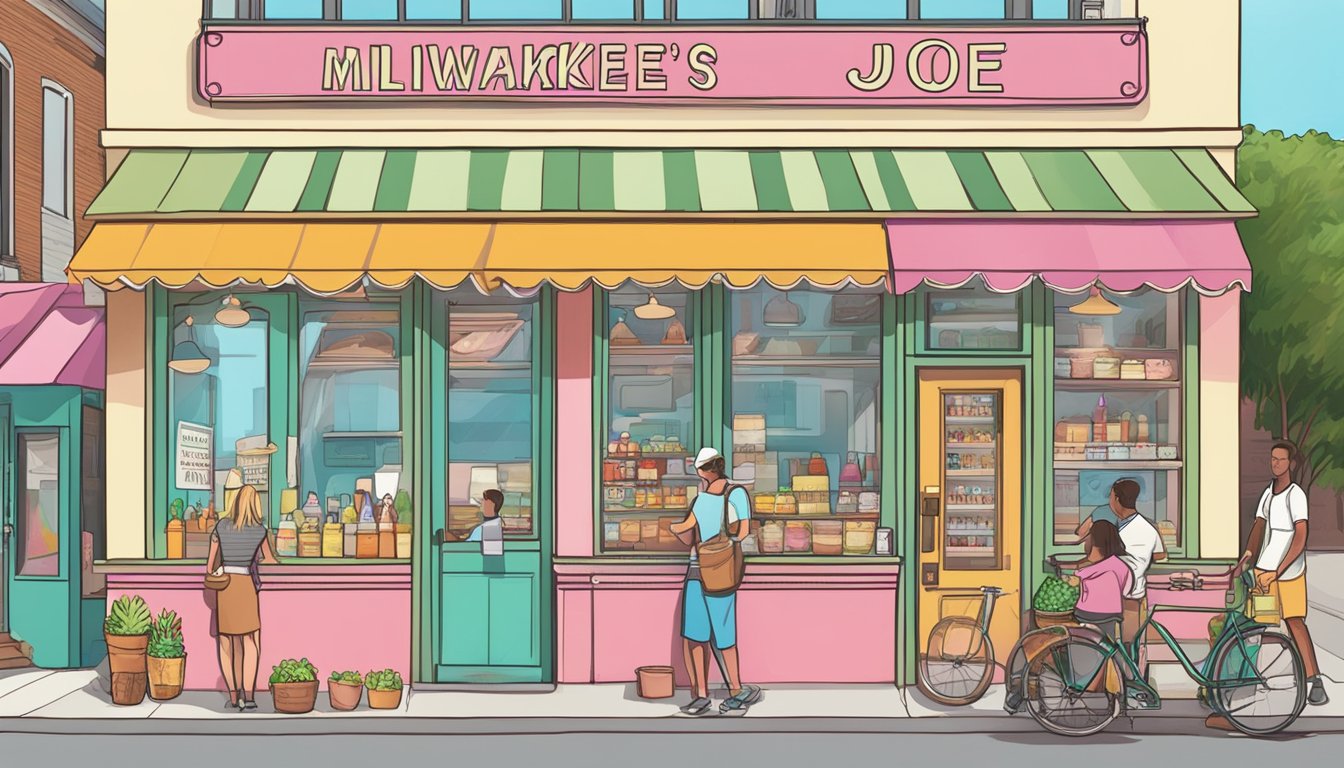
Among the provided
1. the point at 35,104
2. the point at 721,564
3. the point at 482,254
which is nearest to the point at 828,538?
the point at 721,564

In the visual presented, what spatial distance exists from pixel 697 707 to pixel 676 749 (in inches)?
39.7

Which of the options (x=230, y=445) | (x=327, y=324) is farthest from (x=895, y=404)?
(x=230, y=445)

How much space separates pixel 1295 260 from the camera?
53.1 ft

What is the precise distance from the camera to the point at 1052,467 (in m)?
11.9

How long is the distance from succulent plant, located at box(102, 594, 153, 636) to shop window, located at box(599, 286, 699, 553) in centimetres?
410

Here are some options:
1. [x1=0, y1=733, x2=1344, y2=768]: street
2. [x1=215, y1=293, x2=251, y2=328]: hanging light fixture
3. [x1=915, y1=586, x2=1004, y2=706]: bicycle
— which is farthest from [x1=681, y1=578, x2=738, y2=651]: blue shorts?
[x1=215, y1=293, x2=251, y2=328]: hanging light fixture

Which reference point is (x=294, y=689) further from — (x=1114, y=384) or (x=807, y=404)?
(x=1114, y=384)

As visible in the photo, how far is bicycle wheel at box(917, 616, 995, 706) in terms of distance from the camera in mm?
11031

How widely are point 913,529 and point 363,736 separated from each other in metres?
5.10

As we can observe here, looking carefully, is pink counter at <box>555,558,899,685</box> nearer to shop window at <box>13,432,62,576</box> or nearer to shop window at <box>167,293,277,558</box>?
shop window at <box>167,293,277,558</box>

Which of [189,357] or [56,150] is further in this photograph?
[56,150]

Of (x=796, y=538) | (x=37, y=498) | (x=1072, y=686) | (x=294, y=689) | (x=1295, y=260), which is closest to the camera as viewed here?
(x=1072, y=686)

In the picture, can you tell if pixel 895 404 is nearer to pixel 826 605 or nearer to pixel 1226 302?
pixel 826 605

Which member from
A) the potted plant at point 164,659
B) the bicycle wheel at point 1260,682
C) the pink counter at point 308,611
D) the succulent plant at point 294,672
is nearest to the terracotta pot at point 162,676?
the potted plant at point 164,659
